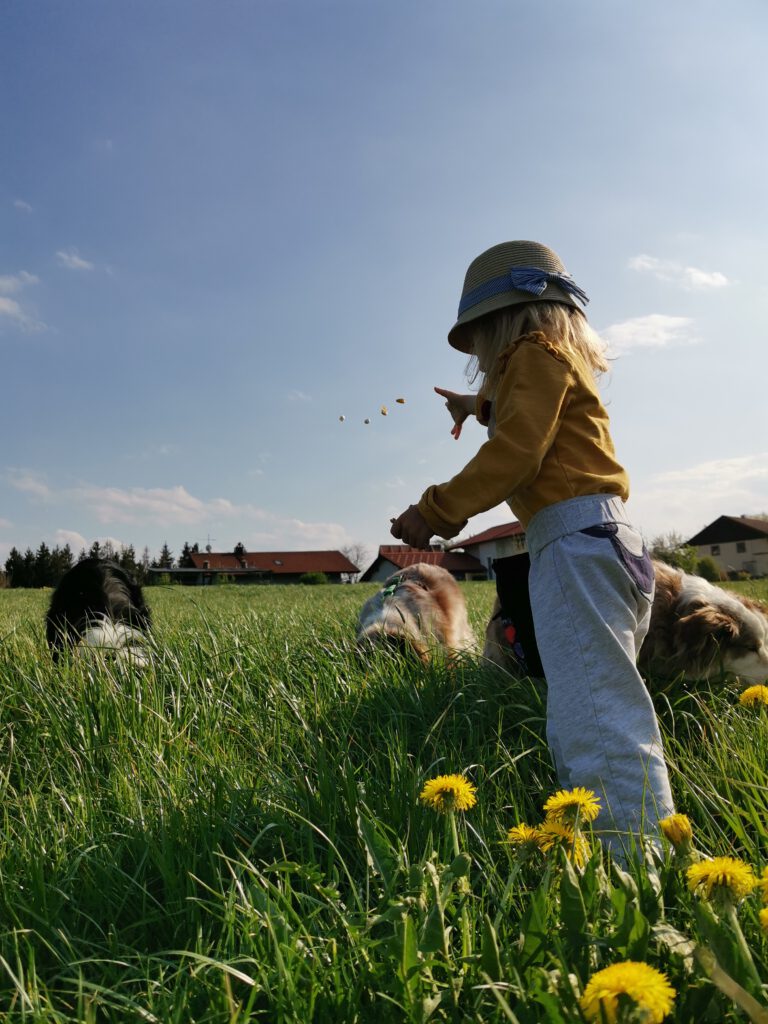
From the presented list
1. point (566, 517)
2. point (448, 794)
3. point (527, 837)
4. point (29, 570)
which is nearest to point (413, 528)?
point (566, 517)

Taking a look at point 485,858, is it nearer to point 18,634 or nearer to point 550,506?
point 550,506

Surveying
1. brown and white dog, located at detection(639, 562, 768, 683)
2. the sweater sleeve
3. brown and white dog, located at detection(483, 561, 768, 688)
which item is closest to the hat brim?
the sweater sleeve

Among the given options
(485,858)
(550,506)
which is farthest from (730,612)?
(485,858)

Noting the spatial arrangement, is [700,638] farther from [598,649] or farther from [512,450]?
[512,450]

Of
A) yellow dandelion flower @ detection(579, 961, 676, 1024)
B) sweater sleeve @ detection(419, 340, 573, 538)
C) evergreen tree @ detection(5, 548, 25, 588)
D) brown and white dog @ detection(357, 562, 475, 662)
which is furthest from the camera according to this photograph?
evergreen tree @ detection(5, 548, 25, 588)

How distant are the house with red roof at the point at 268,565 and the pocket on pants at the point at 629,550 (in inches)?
2795

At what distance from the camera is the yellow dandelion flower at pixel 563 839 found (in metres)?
1.36

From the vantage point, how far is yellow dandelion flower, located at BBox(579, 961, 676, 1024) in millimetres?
871

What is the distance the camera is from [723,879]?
1119 mm

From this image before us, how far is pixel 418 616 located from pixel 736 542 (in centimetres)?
6776

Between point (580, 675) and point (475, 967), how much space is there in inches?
53.3

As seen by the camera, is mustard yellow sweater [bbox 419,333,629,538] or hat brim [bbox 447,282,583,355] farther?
hat brim [bbox 447,282,583,355]

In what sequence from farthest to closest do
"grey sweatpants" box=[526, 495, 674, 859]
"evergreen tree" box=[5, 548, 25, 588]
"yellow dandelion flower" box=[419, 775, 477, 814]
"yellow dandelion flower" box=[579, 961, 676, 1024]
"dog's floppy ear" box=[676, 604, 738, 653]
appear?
"evergreen tree" box=[5, 548, 25, 588] → "dog's floppy ear" box=[676, 604, 738, 653] → "grey sweatpants" box=[526, 495, 674, 859] → "yellow dandelion flower" box=[419, 775, 477, 814] → "yellow dandelion flower" box=[579, 961, 676, 1024]

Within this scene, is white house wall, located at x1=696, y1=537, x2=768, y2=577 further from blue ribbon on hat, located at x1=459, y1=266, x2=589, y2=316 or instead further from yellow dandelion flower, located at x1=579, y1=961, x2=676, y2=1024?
yellow dandelion flower, located at x1=579, y1=961, x2=676, y2=1024
